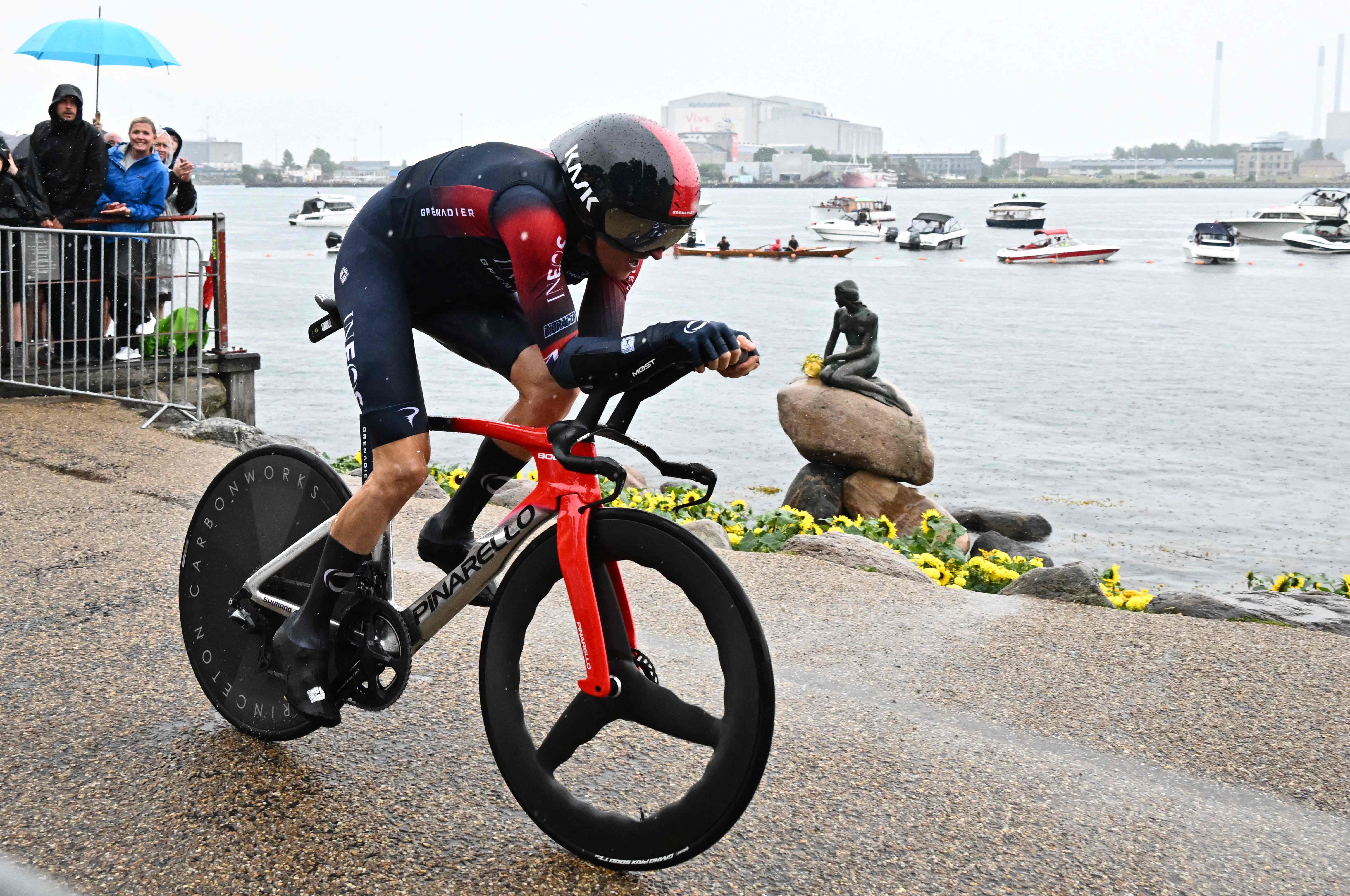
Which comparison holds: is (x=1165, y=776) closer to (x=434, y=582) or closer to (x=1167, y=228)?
(x=434, y=582)

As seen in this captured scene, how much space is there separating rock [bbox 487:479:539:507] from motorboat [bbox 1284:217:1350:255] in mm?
89010

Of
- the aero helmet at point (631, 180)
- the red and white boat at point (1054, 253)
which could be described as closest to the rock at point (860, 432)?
the aero helmet at point (631, 180)

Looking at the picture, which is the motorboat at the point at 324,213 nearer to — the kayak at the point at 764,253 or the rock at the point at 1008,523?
the kayak at the point at 764,253

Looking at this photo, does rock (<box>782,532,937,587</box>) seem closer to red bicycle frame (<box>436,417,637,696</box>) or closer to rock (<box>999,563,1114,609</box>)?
rock (<box>999,563,1114,609</box>)

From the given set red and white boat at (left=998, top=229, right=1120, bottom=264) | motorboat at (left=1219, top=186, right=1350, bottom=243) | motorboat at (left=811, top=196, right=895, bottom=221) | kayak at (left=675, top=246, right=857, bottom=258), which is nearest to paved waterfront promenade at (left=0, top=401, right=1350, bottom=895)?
kayak at (left=675, top=246, right=857, bottom=258)

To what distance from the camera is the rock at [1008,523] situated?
1501 cm

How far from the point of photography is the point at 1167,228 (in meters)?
122

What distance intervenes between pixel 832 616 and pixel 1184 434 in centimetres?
2034

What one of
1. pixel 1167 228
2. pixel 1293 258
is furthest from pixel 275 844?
pixel 1167 228

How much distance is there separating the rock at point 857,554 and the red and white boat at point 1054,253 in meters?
71.5

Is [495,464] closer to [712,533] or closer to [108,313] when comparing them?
[712,533]

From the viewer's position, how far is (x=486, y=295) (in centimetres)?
374

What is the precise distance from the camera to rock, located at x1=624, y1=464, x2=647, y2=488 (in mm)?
12980

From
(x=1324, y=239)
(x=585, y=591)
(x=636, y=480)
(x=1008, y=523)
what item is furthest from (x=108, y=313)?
(x=1324, y=239)
